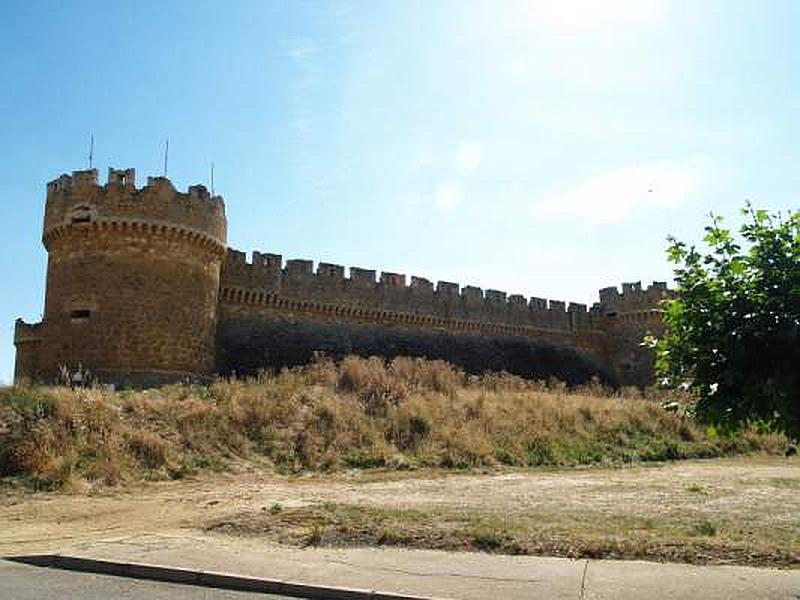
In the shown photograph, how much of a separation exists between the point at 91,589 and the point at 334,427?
34.0 ft

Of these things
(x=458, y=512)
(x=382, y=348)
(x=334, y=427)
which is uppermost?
(x=382, y=348)

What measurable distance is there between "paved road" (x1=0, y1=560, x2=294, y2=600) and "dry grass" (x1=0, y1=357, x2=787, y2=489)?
5774 mm

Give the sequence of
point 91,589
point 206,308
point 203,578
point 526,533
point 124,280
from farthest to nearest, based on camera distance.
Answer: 1. point 206,308
2. point 124,280
3. point 526,533
4. point 203,578
5. point 91,589

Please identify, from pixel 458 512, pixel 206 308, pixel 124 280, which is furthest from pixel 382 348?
pixel 458 512

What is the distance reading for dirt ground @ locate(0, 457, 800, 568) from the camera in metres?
7.98

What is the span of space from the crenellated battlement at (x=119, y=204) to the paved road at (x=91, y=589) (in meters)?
13.9

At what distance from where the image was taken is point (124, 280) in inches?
770

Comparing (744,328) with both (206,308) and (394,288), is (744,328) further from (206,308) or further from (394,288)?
(394,288)

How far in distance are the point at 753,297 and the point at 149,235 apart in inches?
632

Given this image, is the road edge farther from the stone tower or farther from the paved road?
the stone tower

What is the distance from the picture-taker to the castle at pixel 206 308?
19.5m

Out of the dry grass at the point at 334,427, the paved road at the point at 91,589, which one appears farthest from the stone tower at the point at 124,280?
the paved road at the point at 91,589

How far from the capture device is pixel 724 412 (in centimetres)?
696

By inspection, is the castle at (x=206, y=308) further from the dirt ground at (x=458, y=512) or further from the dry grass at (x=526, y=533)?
the dry grass at (x=526, y=533)
